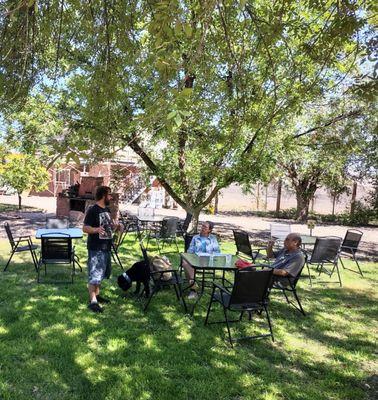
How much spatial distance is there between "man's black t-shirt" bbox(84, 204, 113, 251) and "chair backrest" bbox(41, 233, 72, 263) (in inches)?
47.9

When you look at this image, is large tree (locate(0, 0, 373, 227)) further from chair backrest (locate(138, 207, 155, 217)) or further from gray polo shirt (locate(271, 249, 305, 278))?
gray polo shirt (locate(271, 249, 305, 278))

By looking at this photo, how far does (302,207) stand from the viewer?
19.3 m

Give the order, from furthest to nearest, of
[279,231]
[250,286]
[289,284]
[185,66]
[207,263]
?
[279,231], [289,284], [207,263], [250,286], [185,66]

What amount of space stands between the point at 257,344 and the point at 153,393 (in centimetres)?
155

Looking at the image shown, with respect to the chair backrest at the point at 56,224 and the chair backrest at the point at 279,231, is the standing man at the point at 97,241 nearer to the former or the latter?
the chair backrest at the point at 56,224

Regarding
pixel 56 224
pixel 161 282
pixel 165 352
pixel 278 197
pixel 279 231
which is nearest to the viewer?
pixel 165 352

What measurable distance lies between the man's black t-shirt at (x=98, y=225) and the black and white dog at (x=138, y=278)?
2.36ft

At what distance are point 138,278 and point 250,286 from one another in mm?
1973

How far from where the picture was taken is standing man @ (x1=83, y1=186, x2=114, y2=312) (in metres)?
5.06

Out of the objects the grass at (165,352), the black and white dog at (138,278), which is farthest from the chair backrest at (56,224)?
the black and white dog at (138,278)

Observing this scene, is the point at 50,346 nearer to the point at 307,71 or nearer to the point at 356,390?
the point at 356,390

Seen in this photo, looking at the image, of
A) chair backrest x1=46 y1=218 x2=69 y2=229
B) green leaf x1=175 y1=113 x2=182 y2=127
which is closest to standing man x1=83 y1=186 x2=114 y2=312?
chair backrest x1=46 y1=218 x2=69 y2=229

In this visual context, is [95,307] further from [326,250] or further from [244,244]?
[326,250]

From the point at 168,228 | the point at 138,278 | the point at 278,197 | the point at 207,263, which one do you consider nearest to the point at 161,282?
the point at 138,278
